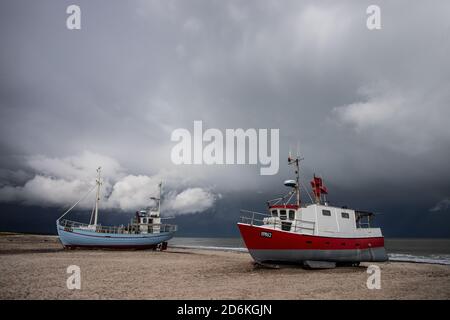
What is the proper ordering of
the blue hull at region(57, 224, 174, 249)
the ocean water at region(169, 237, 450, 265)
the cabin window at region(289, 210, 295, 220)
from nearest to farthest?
the cabin window at region(289, 210, 295, 220) → the blue hull at region(57, 224, 174, 249) → the ocean water at region(169, 237, 450, 265)

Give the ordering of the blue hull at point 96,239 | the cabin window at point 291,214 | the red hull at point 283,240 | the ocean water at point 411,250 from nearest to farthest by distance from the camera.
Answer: the red hull at point 283,240 → the cabin window at point 291,214 → the blue hull at point 96,239 → the ocean water at point 411,250

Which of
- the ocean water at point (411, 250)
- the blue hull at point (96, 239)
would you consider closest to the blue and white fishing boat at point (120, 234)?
the blue hull at point (96, 239)

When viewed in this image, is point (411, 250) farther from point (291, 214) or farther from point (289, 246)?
point (289, 246)

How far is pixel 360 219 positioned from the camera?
2395 cm

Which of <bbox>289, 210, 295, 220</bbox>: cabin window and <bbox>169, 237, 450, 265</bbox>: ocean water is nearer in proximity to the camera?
<bbox>289, 210, 295, 220</bbox>: cabin window

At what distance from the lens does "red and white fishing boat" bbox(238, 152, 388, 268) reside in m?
19.0

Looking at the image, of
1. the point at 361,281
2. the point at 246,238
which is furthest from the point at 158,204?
→ the point at 361,281

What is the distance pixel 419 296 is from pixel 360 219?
12.6 meters

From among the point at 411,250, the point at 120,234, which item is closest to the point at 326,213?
the point at 120,234

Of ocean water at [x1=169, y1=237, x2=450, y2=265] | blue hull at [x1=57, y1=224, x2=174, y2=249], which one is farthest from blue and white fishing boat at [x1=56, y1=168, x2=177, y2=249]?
ocean water at [x1=169, y1=237, x2=450, y2=265]

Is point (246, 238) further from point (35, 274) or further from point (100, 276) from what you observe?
point (35, 274)

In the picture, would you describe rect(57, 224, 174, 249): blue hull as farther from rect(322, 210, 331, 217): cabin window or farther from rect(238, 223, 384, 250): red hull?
rect(322, 210, 331, 217): cabin window

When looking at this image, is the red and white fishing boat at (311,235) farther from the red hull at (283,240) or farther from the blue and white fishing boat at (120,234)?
the blue and white fishing boat at (120,234)

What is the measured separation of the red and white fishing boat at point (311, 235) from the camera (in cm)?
1900
